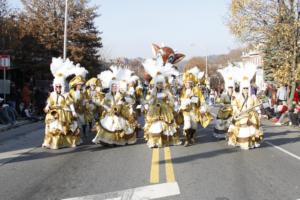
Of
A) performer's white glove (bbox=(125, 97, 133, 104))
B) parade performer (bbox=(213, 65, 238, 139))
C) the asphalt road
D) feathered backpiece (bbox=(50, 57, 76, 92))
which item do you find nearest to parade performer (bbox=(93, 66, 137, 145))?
performer's white glove (bbox=(125, 97, 133, 104))

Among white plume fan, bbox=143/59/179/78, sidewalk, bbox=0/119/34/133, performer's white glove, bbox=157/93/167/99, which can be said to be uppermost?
white plume fan, bbox=143/59/179/78

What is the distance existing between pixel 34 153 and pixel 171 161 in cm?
357

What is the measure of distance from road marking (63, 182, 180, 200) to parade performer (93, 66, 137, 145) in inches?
197

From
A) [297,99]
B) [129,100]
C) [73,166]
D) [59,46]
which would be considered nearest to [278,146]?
[129,100]

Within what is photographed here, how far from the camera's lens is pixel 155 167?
9.20m

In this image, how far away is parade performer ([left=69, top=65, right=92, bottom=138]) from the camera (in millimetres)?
13781

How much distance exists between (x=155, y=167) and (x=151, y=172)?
507 mm

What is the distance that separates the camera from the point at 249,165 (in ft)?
31.2

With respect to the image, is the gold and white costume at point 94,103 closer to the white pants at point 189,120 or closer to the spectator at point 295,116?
the white pants at point 189,120

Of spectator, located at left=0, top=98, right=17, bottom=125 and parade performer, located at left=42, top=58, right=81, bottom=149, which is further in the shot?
spectator, located at left=0, top=98, right=17, bottom=125

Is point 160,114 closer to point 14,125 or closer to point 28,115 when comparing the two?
point 14,125

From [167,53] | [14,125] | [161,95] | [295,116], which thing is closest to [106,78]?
[161,95]

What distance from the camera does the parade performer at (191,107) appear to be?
41.5 feet

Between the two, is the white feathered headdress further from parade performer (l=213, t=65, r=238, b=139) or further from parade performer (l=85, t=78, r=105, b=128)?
parade performer (l=213, t=65, r=238, b=139)
